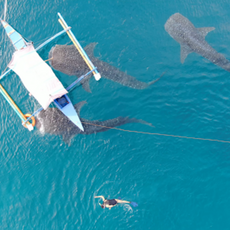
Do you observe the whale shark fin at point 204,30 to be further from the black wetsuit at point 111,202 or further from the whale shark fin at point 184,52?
the black wetsuit at point 111,202

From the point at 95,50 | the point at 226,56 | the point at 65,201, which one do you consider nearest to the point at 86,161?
the point at 65,201

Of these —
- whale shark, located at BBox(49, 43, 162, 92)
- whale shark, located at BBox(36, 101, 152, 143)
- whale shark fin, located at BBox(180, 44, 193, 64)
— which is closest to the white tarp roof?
whale shark, located at BBox(49, 43, 162, 92)

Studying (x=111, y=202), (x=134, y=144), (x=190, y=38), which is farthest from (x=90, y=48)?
(x=111, y=202)

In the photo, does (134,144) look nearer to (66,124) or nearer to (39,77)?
(66,124)

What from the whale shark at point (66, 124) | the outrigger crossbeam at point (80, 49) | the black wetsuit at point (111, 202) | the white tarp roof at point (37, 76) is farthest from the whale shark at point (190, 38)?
the black wetsuit at point (111, 202)

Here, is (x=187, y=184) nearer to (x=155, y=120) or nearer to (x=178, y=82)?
(x=155, y=120)

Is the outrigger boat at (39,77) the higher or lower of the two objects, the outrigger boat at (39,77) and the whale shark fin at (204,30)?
the higher
